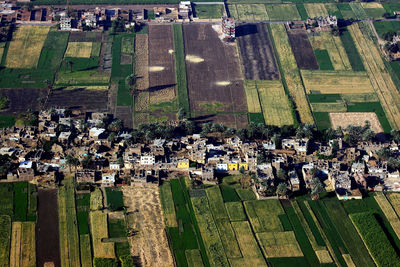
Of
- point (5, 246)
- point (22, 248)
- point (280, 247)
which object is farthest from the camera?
point (280, 247)

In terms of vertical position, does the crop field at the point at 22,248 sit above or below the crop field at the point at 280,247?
below

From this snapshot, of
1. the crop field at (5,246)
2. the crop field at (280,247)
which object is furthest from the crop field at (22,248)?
the crop field at (280,247)

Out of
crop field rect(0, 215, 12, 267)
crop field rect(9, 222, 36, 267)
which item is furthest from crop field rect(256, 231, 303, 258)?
crop field rect(0, 215, 12, 267)

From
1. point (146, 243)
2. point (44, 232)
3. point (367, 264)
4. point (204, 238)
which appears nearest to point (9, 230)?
point (44, 232)

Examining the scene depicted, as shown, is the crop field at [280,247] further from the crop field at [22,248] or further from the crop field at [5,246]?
the crop field at [5,246]

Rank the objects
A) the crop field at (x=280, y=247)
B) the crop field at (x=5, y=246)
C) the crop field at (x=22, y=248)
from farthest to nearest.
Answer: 1. the crop field at (x=280, y=247)
2. the crop field at (x=5, y=246)
3. the crop field at (x=22, y=248)

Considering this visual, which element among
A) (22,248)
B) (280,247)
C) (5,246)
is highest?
(280,247)

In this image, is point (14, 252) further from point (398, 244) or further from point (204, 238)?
point (398, 244)

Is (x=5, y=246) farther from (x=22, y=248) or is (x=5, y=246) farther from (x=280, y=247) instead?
(x=280, y=247)

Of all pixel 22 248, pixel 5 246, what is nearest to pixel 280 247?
pixel 22 248
